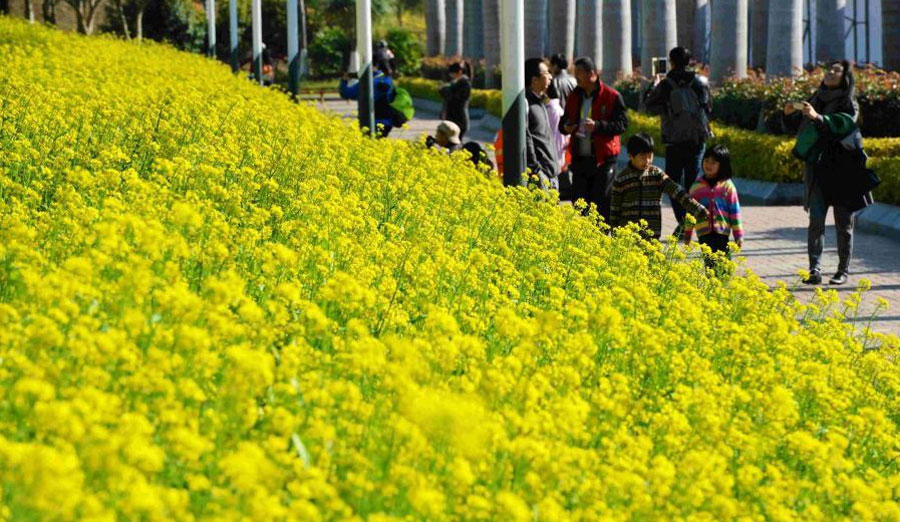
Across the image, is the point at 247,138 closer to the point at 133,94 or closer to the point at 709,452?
the point at 133,94

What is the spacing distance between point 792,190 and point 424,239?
10.4 m

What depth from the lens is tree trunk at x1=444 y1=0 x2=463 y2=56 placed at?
4509cm

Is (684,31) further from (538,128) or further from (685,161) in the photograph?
(538,128)

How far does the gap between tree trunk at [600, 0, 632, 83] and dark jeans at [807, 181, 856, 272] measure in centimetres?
1849

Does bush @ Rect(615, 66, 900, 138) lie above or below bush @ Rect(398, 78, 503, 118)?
above

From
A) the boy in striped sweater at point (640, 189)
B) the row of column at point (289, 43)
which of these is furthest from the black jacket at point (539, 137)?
the row of column at point (289, 43)

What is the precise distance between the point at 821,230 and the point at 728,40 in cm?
1466

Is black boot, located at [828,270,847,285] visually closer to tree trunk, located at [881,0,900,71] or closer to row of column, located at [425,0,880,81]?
row of column, located at [425,0,880,81]

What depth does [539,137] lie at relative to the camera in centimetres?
1264

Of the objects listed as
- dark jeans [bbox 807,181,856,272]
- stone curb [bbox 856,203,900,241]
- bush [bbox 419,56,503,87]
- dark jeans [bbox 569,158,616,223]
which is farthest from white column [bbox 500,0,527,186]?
bush [bbox 419,56,503,87]

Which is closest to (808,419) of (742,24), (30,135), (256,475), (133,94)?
(256,475)

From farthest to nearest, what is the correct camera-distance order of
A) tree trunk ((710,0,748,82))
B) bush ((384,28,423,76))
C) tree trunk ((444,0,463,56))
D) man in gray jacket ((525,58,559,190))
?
bush ((384,28,423,76)) → tree trunk ((444,0,463,56)) → tree trunk ((710,0,748,82)) → man in gray jacket ((525,58,559,190))

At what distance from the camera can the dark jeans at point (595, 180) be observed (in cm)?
1312

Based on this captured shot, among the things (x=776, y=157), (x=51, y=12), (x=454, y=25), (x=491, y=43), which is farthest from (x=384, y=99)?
(x=51, y=12)
